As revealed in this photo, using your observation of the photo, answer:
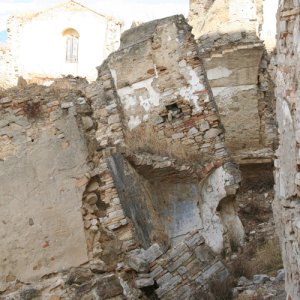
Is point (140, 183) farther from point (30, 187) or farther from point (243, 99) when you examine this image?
point (243, 99)

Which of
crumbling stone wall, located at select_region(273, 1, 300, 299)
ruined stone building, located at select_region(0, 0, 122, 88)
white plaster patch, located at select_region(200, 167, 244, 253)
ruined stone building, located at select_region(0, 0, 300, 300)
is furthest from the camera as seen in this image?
ruined stone building, located at select_region(0, 0, 122, 88)

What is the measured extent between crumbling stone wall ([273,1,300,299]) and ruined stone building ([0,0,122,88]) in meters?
21.1

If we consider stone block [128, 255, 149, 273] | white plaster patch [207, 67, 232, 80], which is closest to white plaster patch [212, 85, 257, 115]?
white plaster patch [207, 67, 232, 80]

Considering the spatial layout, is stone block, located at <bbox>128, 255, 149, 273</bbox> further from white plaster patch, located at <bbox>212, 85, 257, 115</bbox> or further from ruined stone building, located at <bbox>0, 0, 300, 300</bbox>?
white plaster patch, located at <bbox>212, 85, 257, 115</bbox>

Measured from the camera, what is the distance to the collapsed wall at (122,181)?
633 centimetres

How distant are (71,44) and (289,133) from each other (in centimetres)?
2319

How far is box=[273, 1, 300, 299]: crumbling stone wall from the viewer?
Result: 153 inches

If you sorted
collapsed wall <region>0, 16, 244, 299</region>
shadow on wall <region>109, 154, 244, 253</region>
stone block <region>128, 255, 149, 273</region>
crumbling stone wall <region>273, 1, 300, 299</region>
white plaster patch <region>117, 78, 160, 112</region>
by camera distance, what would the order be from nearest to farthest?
1. crumbling stone wall <region>273, 1, 300, 299</region>
2. stone block <region>128, 255, 149, 273</region>
3. collapsed wall <region>0, 16, 244, 299</region>
4. shadow on wall <region>109, 154, 244, 253</region>
5. white plaster patch <region>117, 78, 160, 112</region>

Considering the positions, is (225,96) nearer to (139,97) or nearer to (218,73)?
(218,73)

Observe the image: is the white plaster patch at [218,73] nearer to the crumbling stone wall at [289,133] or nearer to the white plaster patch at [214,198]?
the white plaster patch at [214,198]

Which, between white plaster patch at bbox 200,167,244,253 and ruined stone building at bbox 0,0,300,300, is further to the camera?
white plaster patch at bbox 200,167,244,253

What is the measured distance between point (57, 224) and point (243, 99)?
7.20 m

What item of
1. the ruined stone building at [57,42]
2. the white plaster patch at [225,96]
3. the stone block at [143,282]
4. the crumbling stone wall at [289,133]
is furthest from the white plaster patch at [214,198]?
the ruined stone building at [57,42]

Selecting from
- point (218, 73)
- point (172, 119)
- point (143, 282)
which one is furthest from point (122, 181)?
point (218, 73)
